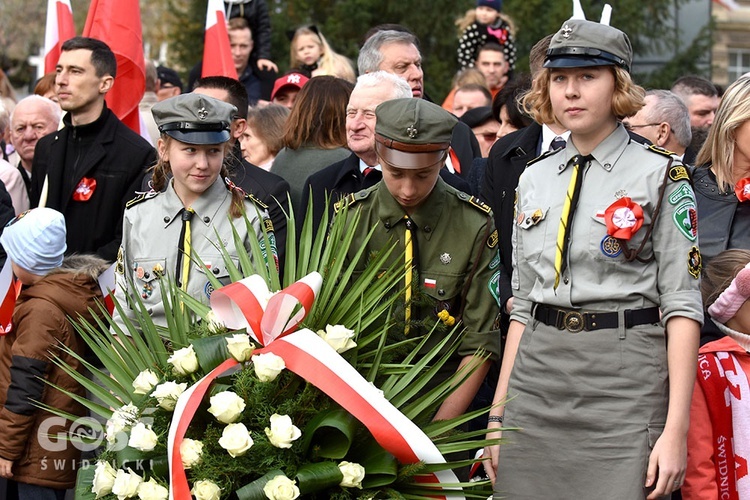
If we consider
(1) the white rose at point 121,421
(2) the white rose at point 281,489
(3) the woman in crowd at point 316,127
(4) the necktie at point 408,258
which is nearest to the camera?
(2) the white rose at point 281,489

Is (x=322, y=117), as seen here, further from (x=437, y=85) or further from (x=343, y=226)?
(x=437, y=85)

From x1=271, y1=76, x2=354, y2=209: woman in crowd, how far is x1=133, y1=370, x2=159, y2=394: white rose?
2.80 meters

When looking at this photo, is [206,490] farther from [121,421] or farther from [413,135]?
[413,135]

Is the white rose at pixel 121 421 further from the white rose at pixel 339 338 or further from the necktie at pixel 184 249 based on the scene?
the necktie at pixel 184 249

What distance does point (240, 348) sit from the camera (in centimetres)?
347

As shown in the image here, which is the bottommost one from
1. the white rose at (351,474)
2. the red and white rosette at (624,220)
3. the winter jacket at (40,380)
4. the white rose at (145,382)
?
the winter jacket at (40,380)

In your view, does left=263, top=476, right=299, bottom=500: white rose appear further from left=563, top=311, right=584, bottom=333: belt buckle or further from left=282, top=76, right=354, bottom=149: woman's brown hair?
left=282, top=76, right=354, bottom=149: woman's brown hair

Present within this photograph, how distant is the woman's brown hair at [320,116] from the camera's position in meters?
6.38

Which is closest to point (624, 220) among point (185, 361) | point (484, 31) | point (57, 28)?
point (185, 361)

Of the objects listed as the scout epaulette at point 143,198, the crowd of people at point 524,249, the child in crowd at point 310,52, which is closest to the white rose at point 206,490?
the crowd of people at point 524,249

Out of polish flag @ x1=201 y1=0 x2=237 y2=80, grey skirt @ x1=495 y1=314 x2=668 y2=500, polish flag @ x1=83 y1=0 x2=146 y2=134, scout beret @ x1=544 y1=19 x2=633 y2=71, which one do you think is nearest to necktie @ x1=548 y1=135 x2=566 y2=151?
scout beret @ x1=544 y1=19 x2=633 y2=71

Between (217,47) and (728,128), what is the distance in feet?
15.1

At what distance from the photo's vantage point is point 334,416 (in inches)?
133

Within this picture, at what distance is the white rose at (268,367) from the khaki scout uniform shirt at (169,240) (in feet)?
4.44
